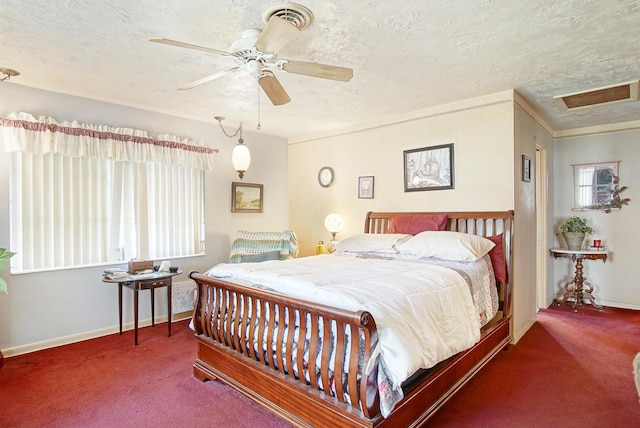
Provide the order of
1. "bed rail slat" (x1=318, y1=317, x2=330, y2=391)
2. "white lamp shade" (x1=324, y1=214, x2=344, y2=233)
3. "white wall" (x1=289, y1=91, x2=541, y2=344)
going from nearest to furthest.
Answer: "bed rail slat" (x1=318, y1=317, x2=330, y2=391) < "white wall" (x1=289, y1=91, x2=541, y2=344) < "white lamp shade" (x1=324, y1=214, x2=344, y2=233)

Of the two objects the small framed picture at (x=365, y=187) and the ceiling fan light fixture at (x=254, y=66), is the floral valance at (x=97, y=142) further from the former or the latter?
the ceiling fan light fixture at (x=254, y=66)

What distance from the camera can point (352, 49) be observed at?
2.58m

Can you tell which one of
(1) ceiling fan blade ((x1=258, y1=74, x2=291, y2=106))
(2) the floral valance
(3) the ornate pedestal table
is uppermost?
(1) ceiling fan blade ((x1=258, y1=74, x2=291, y2=106))

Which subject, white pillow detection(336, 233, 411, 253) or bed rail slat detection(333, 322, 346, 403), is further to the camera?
white pillow detection(336, 233, 411, 253)

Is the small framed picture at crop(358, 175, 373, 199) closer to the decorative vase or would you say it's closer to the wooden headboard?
the wooden headboard

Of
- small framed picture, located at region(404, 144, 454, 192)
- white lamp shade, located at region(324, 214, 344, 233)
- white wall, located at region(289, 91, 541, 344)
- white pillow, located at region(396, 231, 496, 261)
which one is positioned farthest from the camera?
white lamp shade, located at region(324, 214, 344, 233)

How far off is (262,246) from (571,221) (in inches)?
166

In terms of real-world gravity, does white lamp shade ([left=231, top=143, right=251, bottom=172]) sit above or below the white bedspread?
above

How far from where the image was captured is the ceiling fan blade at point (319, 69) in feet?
7.07

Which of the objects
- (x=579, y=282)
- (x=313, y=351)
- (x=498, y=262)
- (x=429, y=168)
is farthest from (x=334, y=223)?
(x=579, y=282)

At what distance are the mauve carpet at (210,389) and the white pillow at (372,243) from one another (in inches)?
53.2

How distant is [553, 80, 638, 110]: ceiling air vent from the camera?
3.30 m

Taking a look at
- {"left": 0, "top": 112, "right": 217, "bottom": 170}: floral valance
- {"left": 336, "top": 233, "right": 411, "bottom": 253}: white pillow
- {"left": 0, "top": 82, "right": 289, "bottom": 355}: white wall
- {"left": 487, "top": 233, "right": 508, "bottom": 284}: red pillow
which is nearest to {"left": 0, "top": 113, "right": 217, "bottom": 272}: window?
{"left": 0, "top": 112, "right": 217, "bottom": 170}: floral valance

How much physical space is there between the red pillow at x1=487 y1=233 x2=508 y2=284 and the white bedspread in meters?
0.87
